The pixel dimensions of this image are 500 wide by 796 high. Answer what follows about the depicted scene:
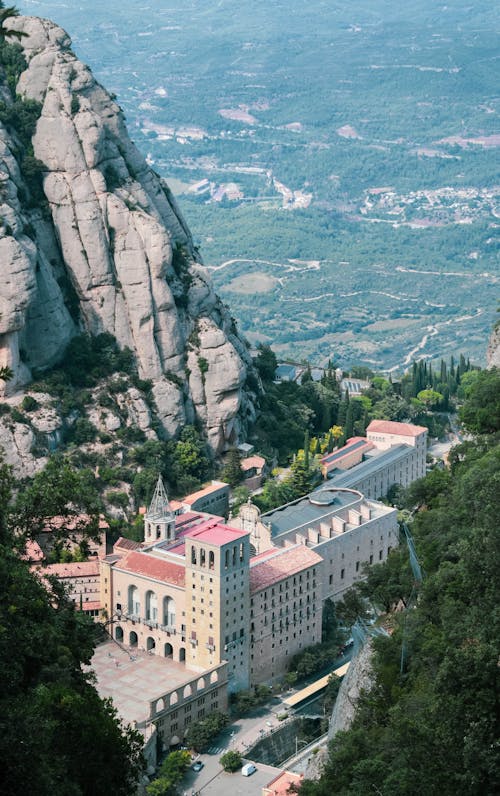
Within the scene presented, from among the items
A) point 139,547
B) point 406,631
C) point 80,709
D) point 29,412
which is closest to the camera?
point 80,709

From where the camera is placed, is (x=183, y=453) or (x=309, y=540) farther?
(x=183, y=453)

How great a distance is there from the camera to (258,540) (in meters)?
76.1

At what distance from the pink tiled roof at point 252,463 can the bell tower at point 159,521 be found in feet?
40.4

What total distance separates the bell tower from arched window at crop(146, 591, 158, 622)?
3881 millimetres

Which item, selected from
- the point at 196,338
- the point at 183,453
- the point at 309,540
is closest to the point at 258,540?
the point at 309,540

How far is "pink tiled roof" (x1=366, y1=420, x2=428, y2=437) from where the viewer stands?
3671 inches

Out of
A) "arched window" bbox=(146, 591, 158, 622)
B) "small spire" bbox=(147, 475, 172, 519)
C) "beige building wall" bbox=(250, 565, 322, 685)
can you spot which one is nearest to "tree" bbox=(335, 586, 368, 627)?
"beige building wall" bbox=(250, 565, 322, 685)

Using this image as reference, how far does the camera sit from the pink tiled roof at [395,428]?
9325 cm

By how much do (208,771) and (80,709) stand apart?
22.3 meters

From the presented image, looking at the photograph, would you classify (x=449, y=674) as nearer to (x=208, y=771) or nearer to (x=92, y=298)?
(x=208, y=771)

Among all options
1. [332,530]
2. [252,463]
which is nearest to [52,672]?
[332,530]

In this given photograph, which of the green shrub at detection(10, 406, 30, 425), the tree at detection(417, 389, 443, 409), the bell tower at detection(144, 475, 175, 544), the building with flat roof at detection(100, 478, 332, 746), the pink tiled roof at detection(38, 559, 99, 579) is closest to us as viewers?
the building with flat roof at detection(100, 478, 332, 746)

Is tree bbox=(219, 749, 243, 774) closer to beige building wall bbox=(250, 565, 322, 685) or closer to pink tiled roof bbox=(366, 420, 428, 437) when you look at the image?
beige building wall bbox=(250, 565, 322, 685)

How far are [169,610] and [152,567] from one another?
2.13m
